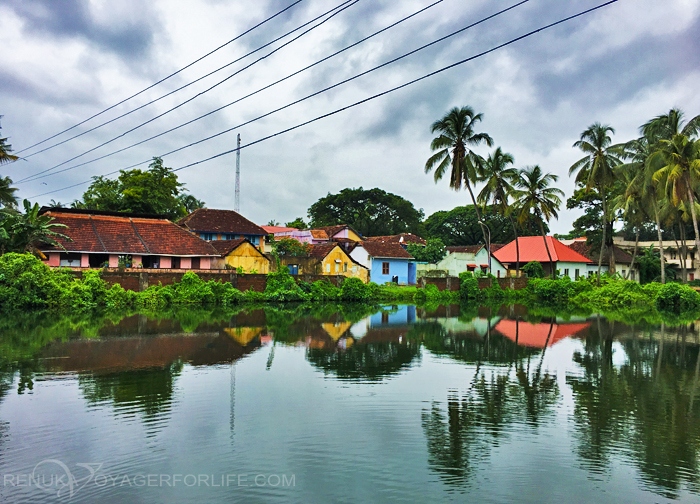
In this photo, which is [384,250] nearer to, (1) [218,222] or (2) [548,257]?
(1) [218,222]

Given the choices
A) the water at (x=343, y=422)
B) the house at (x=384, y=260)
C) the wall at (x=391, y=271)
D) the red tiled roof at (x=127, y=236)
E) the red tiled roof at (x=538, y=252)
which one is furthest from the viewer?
the red tiled roof at (x=538, y=252)

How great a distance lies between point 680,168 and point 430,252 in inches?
839

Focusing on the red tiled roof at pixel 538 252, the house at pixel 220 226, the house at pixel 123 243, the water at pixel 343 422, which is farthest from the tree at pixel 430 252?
the water at pixel 343 422

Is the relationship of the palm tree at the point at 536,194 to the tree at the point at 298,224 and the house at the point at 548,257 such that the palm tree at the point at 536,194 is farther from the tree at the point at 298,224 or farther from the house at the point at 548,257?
the tree at the point at 298,224

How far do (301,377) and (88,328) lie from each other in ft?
31.8

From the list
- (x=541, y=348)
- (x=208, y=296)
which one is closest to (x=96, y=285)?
(x=208, y=296)

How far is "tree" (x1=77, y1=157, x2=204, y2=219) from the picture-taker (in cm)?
3938

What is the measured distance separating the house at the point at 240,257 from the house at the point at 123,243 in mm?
1067

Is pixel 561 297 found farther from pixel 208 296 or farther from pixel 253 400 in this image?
pixel 253 400

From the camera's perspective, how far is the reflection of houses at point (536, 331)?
49.4 ft

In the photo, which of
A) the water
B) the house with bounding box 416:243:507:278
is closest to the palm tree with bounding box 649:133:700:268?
the house with bounding box 416:243:507:278

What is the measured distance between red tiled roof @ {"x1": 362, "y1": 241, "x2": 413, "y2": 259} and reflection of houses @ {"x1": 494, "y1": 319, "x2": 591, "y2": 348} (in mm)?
19865

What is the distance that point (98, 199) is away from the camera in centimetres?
4188

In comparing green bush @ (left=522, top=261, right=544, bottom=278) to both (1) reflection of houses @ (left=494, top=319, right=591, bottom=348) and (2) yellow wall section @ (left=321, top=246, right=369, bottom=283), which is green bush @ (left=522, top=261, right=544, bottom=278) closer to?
(2) yellow wall section @ (left=321, top=246, right=369, bottom=283)
